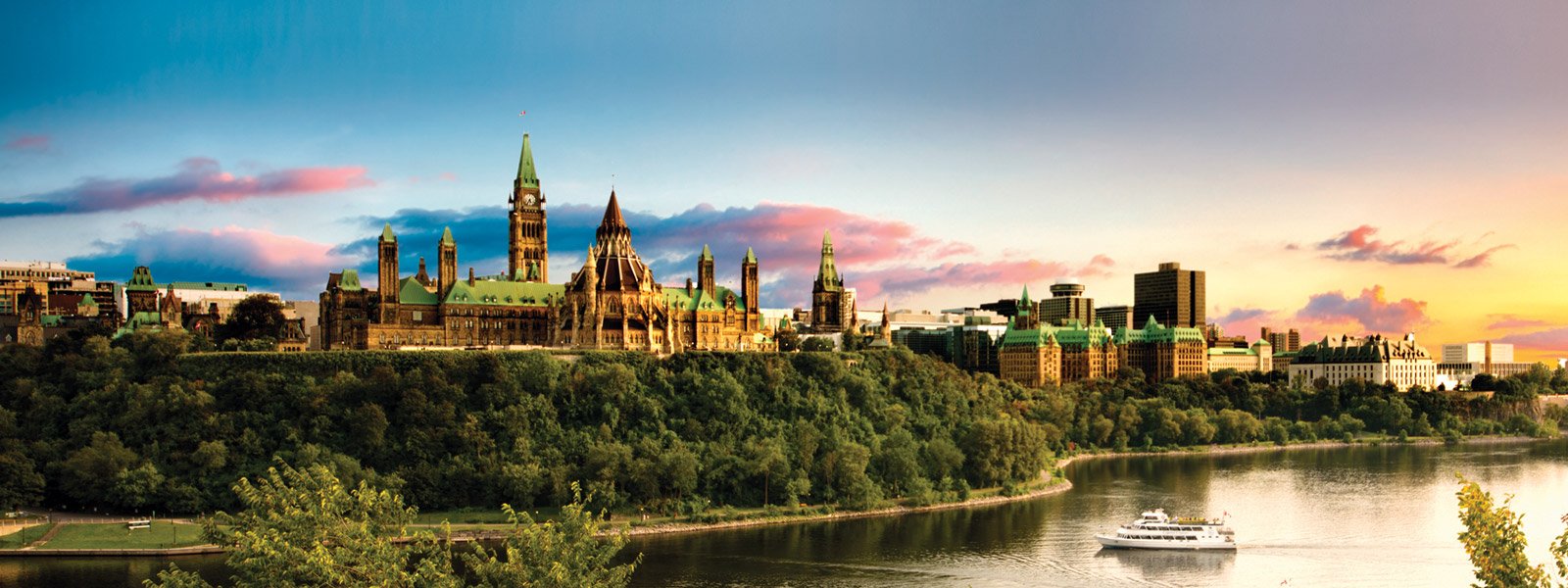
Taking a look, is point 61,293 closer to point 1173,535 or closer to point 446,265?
point 446,265

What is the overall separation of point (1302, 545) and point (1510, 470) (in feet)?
194

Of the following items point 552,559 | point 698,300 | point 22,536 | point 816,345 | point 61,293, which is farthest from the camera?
point 61,293

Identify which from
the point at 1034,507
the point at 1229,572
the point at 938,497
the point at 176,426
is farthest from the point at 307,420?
the point at 1229,572

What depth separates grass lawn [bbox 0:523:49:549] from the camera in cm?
8614

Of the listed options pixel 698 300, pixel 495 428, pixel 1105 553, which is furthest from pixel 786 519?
pixel 698 300

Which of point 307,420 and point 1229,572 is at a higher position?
point 307,420

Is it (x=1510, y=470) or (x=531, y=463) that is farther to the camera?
(x=1510, y=470)

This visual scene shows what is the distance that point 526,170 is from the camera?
15162cm

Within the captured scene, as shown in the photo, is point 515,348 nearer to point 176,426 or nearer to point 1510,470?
point 176,426

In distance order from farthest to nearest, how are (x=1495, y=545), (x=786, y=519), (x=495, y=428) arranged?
(x=495, y=428) < (x=786, y=519) < (x=1495, y=545)

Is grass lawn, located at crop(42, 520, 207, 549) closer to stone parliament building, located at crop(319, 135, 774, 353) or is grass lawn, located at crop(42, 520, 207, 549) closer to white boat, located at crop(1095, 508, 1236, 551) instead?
stone parliament building, located at crop(319, 135, 774, 353)

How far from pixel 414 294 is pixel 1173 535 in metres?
72.1

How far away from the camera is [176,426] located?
339 ft

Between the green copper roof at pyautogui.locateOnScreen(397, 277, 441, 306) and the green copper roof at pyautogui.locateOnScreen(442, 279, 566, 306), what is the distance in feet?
4.31
